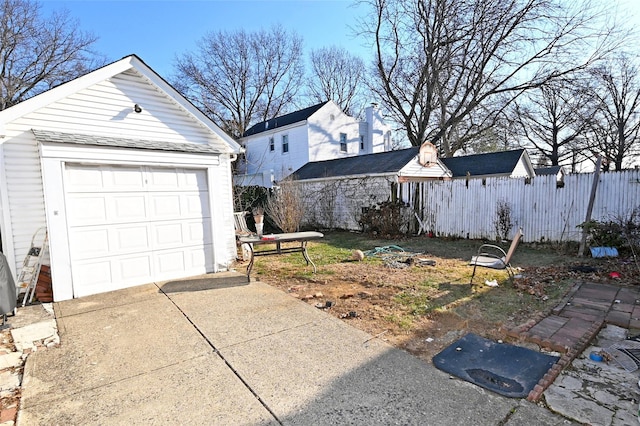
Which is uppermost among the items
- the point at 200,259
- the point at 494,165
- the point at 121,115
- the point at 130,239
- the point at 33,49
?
the point at 33,49

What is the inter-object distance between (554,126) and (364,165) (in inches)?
896

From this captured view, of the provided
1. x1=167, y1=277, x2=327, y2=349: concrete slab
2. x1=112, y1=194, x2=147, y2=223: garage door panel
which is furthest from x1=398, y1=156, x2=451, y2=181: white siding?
x1=112, y1=194, x2=147, y2=223: garage door panel

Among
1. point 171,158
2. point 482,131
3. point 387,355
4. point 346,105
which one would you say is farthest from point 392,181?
point 346,105

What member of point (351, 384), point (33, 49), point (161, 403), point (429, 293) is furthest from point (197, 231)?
point (33, 49)

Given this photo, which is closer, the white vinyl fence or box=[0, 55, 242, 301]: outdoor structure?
box=[0, 55, 242, 301]: outdoor structure

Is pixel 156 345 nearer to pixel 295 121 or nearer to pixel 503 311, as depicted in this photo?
pixel 503 311

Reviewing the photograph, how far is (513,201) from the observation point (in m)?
9.45

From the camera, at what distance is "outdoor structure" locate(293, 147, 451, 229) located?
12.5 metres

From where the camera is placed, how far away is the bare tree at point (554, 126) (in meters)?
21.0

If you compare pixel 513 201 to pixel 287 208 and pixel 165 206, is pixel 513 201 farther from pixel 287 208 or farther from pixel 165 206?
pixel 165 206

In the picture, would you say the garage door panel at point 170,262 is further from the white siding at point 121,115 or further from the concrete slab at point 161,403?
the concrete slab at point 161,403

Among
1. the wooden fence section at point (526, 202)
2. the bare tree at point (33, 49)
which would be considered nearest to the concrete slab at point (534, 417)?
the wooden fence section at point (526, 202)

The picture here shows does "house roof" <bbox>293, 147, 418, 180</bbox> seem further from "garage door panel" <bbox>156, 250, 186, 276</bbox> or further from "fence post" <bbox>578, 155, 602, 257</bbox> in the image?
"garage door panel" <bbox>156, 250, 186, 276</bbox>

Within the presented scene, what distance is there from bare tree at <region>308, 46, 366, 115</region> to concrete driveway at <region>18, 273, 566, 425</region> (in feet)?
105
